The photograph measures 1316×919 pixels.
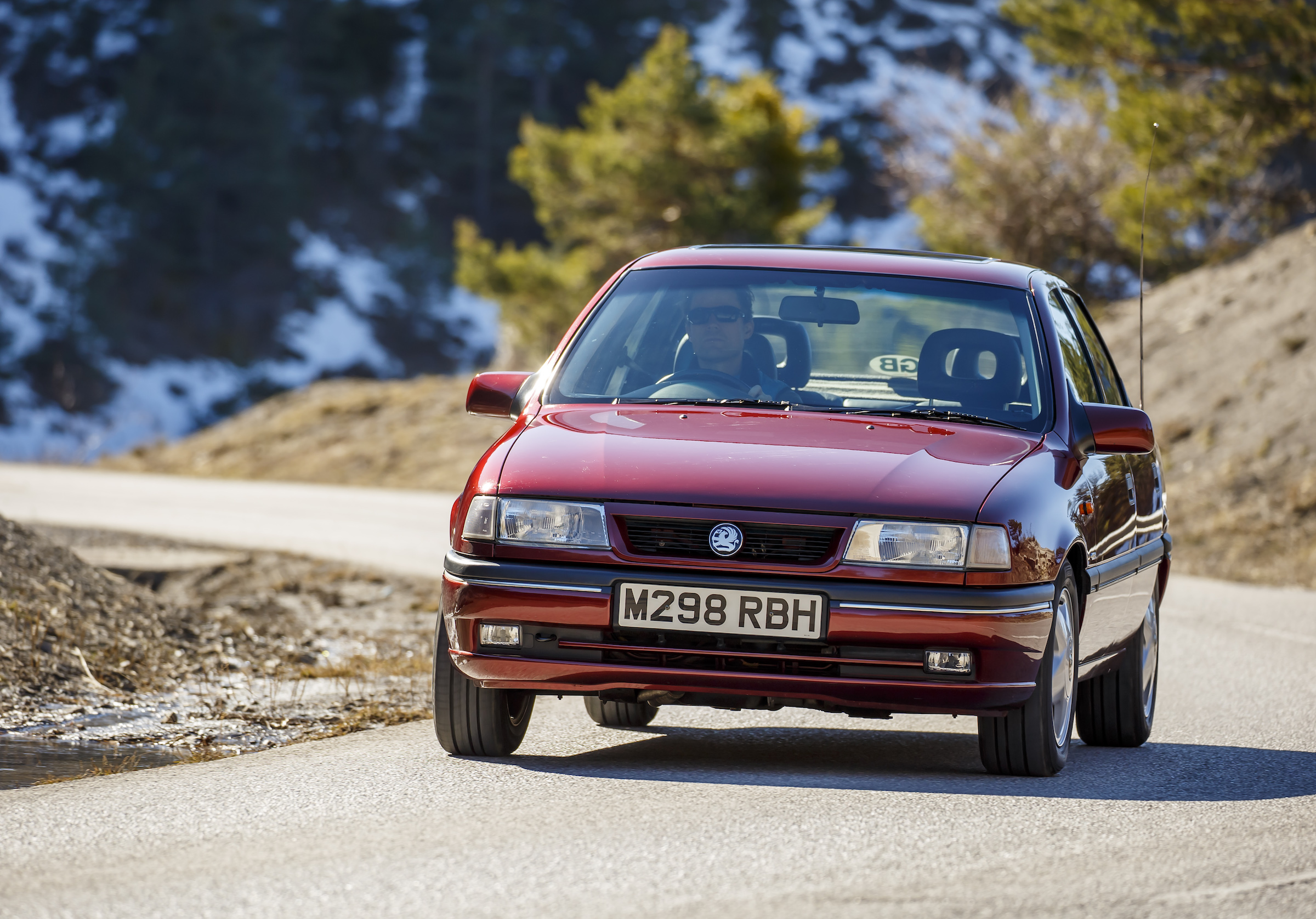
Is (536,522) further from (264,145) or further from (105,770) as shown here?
(264,145)

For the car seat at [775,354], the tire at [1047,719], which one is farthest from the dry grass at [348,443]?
the tire at [1047,719]

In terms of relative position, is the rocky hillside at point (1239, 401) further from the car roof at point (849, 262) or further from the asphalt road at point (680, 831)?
the asphalt road at point (680, 831)

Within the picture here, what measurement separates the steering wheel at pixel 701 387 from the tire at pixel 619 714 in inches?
51.7

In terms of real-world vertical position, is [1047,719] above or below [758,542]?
below

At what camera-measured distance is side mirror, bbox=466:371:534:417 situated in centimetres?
660

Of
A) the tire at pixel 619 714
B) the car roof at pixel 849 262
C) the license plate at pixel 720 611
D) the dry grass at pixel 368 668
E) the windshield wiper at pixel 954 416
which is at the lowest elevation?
the dry grass at pixel 368 668

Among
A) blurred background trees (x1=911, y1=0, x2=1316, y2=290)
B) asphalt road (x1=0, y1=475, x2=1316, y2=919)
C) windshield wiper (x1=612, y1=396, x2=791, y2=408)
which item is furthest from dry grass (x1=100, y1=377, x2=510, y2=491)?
asphalt road (x1=0, y1=475, x2=1316, y2=919)

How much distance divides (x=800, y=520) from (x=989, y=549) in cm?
58

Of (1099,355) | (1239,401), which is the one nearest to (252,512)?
(1239,401)

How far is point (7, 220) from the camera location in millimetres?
59406

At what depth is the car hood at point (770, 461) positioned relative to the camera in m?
5.56

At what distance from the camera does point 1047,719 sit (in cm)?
588

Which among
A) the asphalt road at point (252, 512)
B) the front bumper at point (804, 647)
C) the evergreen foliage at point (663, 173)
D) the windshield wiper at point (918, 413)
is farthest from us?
the evergreen foliage at point (663, 173)

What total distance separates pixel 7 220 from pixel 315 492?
4006cm
